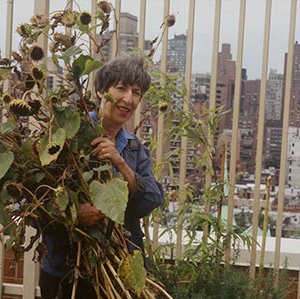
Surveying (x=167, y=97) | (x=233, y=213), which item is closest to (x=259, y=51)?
(x=167, y=97)

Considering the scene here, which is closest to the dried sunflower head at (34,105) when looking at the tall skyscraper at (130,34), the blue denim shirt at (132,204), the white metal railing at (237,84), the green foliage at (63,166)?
the green foliage at (63,166)

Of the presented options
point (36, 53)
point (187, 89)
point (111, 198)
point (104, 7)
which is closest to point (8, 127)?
point (36, 53)

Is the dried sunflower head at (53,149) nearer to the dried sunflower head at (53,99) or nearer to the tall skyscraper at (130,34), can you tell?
the dried sunflower head at (53,99)

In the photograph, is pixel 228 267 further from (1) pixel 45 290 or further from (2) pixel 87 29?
(2) pixel 87 29

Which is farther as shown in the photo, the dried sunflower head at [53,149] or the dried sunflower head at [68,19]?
the dried sunflower head at [68,19]

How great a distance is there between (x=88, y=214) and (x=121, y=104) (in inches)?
14.4

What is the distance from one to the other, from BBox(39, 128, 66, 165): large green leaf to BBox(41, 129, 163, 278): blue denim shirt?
0.97 feet

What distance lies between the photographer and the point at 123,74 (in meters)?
1.65

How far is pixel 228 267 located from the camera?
8.04 feet

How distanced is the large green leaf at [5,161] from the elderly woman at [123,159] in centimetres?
29

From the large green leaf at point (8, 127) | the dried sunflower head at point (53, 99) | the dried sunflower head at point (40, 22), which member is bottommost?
the large green leaf at point (8, 127)

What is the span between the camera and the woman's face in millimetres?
1589

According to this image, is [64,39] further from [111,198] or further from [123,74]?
[111,198]

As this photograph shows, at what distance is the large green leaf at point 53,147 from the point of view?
1240mm
